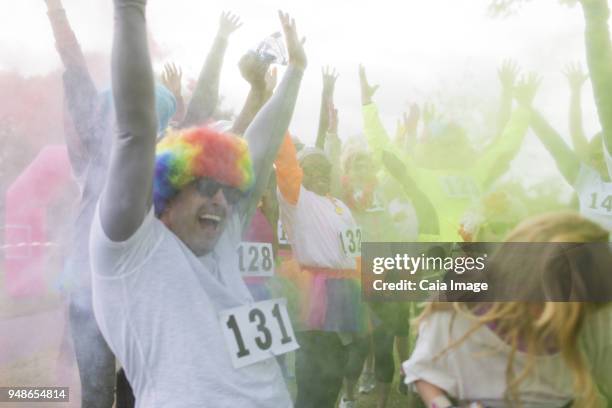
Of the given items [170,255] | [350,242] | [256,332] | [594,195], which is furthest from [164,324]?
[594,195]

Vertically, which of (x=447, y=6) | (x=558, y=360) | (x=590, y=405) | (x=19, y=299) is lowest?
(x=590, y=405)

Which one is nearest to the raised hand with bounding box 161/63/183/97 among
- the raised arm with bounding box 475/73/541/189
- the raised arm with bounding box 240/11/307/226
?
the raised arm with bounding box 240/11/307/226

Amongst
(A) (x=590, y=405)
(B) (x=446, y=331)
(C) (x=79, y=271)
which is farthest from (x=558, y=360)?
(C) (x=79, y=271)

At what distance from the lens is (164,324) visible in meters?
1.53

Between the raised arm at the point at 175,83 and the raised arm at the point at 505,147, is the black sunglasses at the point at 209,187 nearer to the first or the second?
the raised arm at the point at 175,83

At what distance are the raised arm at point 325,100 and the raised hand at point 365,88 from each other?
0.08 m

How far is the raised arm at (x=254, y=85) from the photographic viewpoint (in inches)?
81.5

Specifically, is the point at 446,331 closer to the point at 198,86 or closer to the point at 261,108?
the point at 261,108

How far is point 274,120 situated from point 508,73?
696 mm

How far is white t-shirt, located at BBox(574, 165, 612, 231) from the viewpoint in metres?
1.96

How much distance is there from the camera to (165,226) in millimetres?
1629

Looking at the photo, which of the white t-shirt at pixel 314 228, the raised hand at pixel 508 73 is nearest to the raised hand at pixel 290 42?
the white t-shirt at pixel 314 228

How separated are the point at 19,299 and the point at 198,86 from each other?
0.92 metres

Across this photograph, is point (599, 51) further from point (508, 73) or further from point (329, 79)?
point (329, 79)
